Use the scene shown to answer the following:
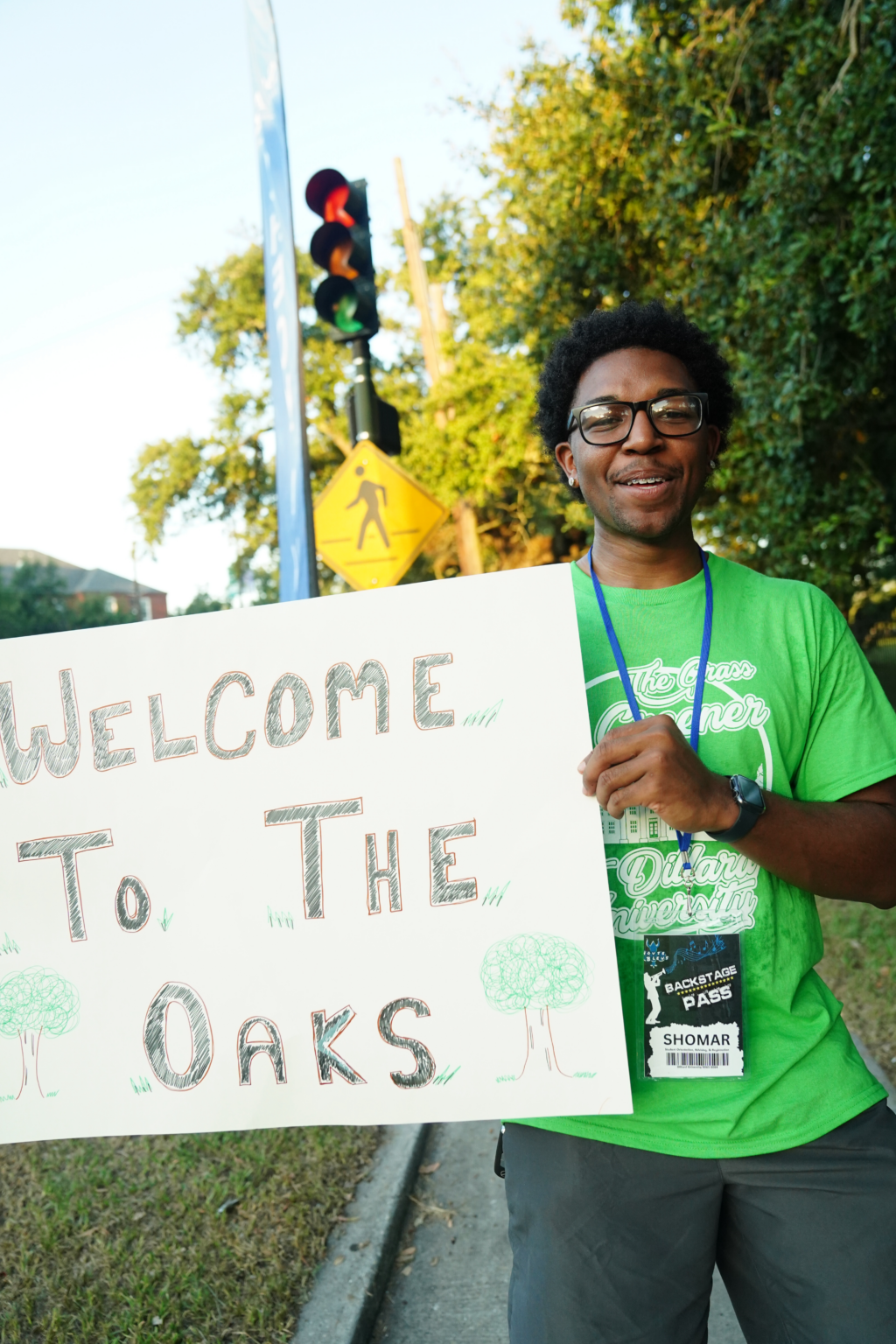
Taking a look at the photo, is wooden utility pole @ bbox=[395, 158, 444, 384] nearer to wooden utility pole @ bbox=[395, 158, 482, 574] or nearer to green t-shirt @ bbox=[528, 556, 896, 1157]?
wooden utility pole @ bbox=[395, 158, 482, 574]

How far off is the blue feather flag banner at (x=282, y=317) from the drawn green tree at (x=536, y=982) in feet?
10.1

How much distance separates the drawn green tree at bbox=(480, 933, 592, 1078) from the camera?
1.56m

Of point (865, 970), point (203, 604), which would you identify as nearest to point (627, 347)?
point (865, 970)

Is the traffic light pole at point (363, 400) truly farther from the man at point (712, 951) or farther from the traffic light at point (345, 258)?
the man at point (712, 951)

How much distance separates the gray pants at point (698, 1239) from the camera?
1.43m

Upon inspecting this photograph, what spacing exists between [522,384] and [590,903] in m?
16.2

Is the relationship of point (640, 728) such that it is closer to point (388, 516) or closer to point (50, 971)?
point (50, 971)

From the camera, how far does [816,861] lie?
4.97ft

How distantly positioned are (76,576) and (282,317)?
96.3 feet

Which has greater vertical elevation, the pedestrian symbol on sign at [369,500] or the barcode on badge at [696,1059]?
the pedestrian symbol on sign at [369,500]

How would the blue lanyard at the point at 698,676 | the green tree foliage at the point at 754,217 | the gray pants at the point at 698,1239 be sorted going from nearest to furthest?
the gray pants at the point at 698,1239, the blue lanyard at the point at 698,676, the green tree foliage at the point at 754,217

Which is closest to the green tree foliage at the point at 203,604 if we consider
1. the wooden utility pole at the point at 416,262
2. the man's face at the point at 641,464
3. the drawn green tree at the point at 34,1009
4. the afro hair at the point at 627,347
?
the wooden utility pole at the point at 416,262

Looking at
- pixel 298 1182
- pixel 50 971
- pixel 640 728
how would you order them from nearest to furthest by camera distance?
pixel 640 728
pixel 50 971
pixel 298 1182

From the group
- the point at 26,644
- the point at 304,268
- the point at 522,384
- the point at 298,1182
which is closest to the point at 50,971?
the point at 26,644
